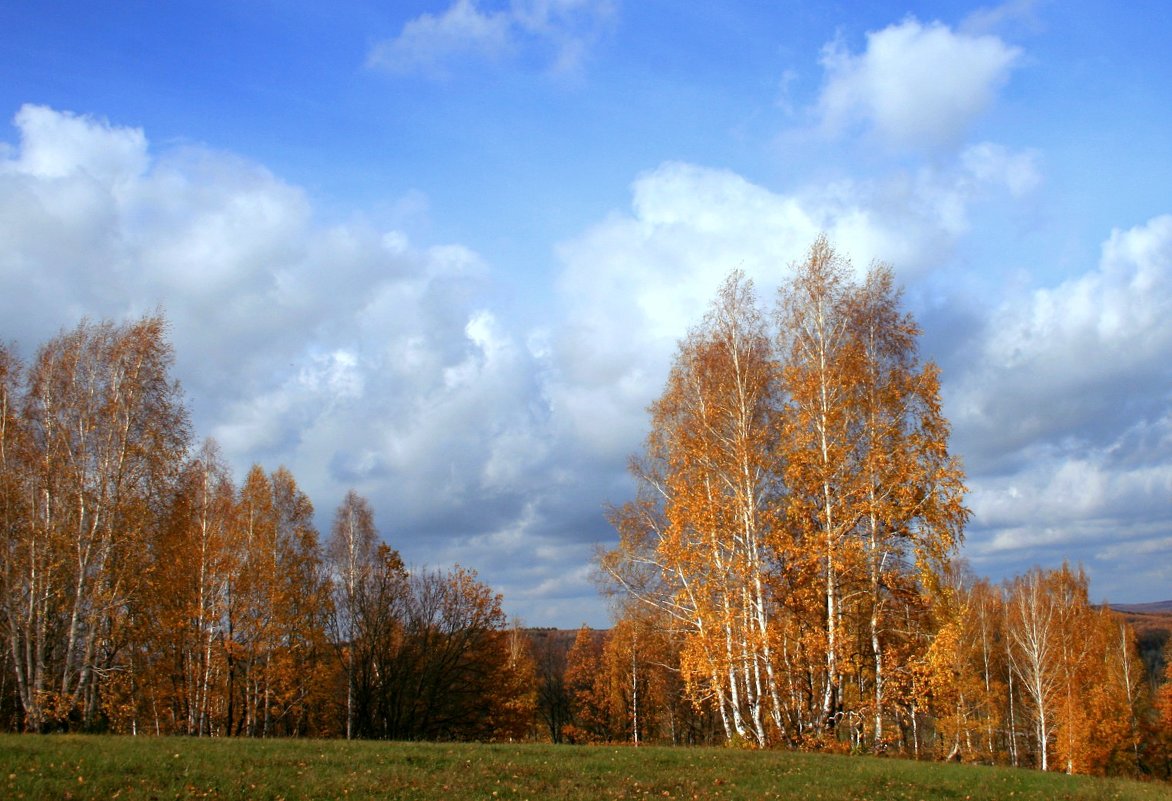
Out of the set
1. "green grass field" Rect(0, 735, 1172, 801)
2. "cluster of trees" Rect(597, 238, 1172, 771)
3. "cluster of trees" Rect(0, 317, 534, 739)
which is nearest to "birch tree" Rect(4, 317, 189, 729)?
"cluster of trees" Rect(0, 317, 534, 739)

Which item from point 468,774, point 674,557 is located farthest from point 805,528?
point 468,774

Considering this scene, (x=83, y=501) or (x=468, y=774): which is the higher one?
(x=83, y=501)

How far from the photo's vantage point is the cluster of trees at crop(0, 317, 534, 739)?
24047 millimetres

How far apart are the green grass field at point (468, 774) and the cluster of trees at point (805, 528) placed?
2.39 metres

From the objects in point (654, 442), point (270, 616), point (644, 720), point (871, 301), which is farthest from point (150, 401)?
point (644, 720)

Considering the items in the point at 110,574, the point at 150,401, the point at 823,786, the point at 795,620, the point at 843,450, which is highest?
the point at 150,401

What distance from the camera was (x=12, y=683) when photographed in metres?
29.1

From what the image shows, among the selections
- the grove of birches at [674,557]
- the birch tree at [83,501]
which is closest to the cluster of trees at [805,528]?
the grove of birches at [674,557]

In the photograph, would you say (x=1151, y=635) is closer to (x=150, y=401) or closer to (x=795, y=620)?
(x=795, y=620)

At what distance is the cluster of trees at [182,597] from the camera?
24.0 metres

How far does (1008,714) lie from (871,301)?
52525 mm

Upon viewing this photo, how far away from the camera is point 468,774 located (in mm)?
15500

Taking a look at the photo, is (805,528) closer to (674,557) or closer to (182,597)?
(674,557)

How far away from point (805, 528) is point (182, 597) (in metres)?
23.3
